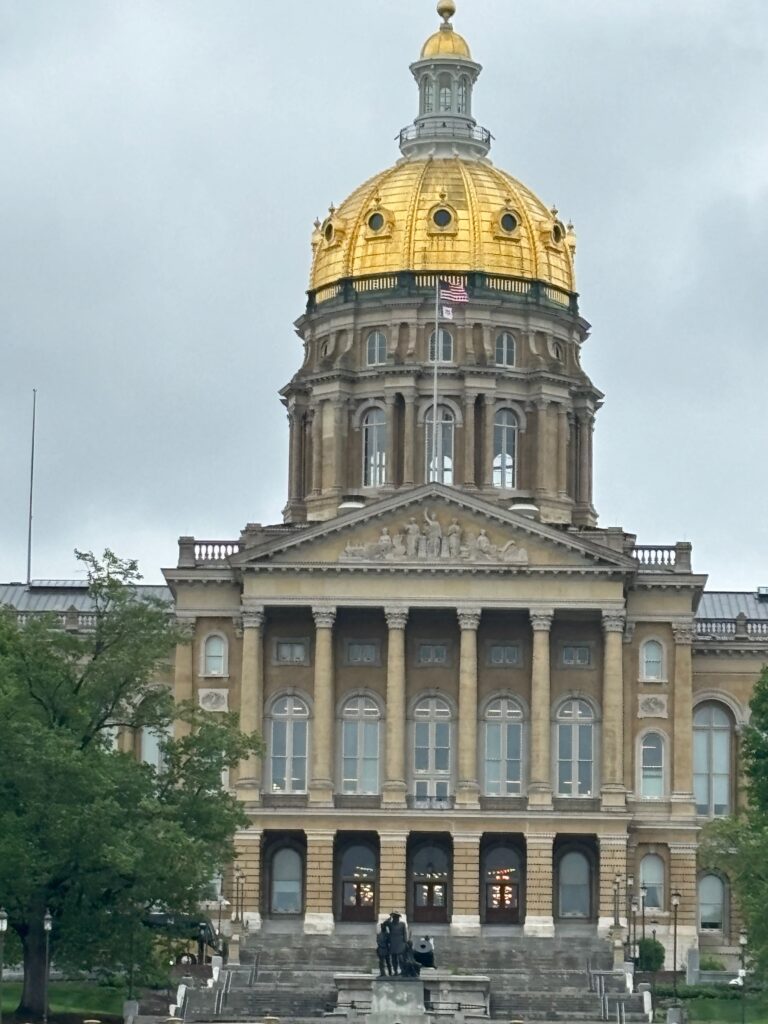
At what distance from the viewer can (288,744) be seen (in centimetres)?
13762

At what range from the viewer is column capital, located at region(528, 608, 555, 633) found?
13500 cm

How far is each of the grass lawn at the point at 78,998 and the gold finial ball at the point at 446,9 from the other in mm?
58151

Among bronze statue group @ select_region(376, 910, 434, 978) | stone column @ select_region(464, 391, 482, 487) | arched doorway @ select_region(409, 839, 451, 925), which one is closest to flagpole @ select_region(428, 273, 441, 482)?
stone column @ select_region(464, 391, 482, 487)

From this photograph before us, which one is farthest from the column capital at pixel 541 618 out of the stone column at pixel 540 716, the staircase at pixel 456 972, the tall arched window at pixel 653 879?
the staircase at pixel 456 972

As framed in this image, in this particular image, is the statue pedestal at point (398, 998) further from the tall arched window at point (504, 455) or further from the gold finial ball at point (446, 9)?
the gold finial ball at point (446, 9)

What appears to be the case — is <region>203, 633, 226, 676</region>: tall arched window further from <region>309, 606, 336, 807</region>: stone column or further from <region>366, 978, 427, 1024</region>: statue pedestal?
<region>366, 978, 427, 1024</region>: statue pedestal

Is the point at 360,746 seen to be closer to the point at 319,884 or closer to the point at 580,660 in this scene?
the point at 319,884

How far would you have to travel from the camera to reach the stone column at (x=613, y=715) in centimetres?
13488

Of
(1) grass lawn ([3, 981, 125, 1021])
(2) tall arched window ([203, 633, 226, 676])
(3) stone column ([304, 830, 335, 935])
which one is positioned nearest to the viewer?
(1) grass lawn ([3, 981, 125, 1021])

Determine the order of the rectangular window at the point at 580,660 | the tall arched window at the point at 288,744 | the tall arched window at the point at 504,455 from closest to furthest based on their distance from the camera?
the tall arched window at the point at 288,744, the rectangular window at the point at 580,660, the tall arched window at the point at 504,455

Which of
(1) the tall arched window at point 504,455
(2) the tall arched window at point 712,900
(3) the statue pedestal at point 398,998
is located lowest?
(3) the statue pedestal at point 398,998

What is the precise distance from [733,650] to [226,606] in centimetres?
2081

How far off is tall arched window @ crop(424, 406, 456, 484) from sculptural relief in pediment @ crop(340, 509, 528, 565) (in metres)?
10.3

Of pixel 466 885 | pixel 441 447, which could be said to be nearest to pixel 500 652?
pixel 466 885
